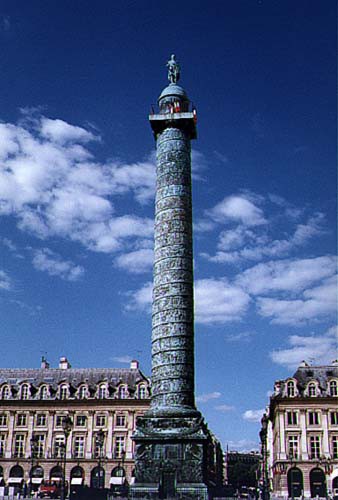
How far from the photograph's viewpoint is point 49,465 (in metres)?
44.3

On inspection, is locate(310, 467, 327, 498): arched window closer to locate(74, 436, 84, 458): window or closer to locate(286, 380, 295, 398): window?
locate(286, 380, 295, 398): window

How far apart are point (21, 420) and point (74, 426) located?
410 centimetres

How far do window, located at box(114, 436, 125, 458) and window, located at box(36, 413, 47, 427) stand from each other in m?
5.58

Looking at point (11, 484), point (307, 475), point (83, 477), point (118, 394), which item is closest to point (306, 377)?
point (307, 475)

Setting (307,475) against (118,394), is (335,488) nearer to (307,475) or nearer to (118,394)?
(307,475)

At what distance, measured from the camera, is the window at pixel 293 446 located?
42719 mm

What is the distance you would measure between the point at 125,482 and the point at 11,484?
8.01m

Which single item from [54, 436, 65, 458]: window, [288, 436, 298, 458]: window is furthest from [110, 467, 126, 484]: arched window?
[288, 436, 298, 458]: window

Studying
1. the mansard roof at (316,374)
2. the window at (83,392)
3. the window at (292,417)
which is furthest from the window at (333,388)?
the window at (83,392)

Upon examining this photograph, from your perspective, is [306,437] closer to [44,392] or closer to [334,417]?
[334,417]

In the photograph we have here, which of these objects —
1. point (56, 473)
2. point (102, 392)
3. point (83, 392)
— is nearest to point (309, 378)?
point (102, 392)

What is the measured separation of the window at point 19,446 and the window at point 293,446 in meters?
18.5

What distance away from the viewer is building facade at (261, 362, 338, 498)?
138 ft

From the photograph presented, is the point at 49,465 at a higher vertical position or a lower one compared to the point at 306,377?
lower
